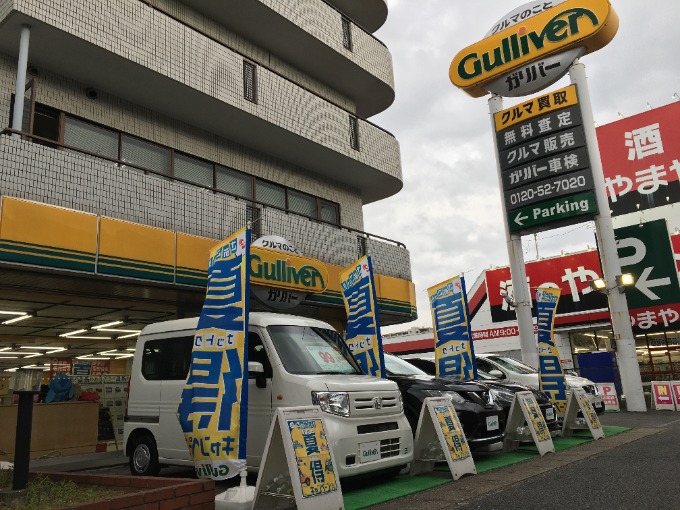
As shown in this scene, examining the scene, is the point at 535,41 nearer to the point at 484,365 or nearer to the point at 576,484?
the point at 484,365

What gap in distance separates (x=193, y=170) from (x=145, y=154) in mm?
1132

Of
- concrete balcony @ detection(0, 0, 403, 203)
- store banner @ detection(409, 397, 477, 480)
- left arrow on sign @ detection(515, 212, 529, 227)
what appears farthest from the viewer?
left arrow on sign @ detection(515, 212, 529, 227)

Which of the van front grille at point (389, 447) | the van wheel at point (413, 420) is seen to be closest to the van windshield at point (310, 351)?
the van front grille at point (389, 447)

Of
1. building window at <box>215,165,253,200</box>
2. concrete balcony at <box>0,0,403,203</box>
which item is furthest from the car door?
building window at <box>215,165,253,200</box>

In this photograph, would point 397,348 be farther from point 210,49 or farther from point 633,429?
point 210,49

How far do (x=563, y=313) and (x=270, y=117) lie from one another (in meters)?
18.7

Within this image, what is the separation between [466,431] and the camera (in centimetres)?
810

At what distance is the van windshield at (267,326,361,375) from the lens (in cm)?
671

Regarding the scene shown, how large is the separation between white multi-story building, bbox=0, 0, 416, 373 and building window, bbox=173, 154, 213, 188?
3 cm

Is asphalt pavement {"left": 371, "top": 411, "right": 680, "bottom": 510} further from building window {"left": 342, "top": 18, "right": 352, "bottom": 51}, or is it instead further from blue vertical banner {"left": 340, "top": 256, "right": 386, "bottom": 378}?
building window {"left": 342, "top": 18, "right": 352, "bottom": 51}

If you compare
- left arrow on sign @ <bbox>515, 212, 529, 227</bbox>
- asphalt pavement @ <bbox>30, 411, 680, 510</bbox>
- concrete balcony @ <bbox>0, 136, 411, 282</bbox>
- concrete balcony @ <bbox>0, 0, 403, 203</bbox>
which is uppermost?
concrete balcony @ <bbox>0, 0, 403, 203</bbox>

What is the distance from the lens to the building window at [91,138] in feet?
34.1

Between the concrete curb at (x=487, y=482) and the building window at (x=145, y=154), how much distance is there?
8148mm

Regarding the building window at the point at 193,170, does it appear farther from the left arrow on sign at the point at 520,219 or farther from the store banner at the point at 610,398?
the store banner at the point at 610,398
